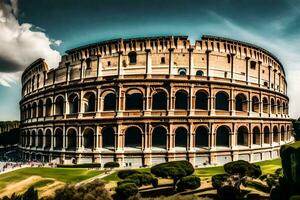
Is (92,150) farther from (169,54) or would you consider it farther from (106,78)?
(169,54)

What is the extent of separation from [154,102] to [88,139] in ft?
33.1

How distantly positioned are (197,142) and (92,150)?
13259mm

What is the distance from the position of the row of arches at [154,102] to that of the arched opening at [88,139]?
2.78 metres

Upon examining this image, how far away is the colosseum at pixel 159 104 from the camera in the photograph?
31906 mm

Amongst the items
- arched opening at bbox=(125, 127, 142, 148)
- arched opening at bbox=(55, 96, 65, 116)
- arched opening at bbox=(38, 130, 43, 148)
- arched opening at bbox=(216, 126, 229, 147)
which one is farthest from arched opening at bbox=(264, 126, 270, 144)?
arched opening at bbox=(38, 130, 43, 148)

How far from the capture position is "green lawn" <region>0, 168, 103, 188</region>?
25309 millimetres

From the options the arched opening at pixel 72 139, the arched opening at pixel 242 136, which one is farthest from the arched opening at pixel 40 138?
the arched opening at pixel 242 136

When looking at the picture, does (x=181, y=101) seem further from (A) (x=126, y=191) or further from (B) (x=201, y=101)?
(A) (x=126, y=191)

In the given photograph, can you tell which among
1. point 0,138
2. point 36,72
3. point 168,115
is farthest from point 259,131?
point 0,138

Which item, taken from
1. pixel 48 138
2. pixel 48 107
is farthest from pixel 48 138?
Result: pixel 48 107

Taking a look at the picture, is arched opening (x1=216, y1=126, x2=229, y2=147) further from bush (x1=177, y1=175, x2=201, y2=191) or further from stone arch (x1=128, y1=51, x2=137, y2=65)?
bush (x1=177, y1=175, x2=201, y2=191)

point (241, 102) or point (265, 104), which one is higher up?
point (241, 102)

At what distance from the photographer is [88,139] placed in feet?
118

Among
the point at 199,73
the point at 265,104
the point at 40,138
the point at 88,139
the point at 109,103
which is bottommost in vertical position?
the point at 40,138
